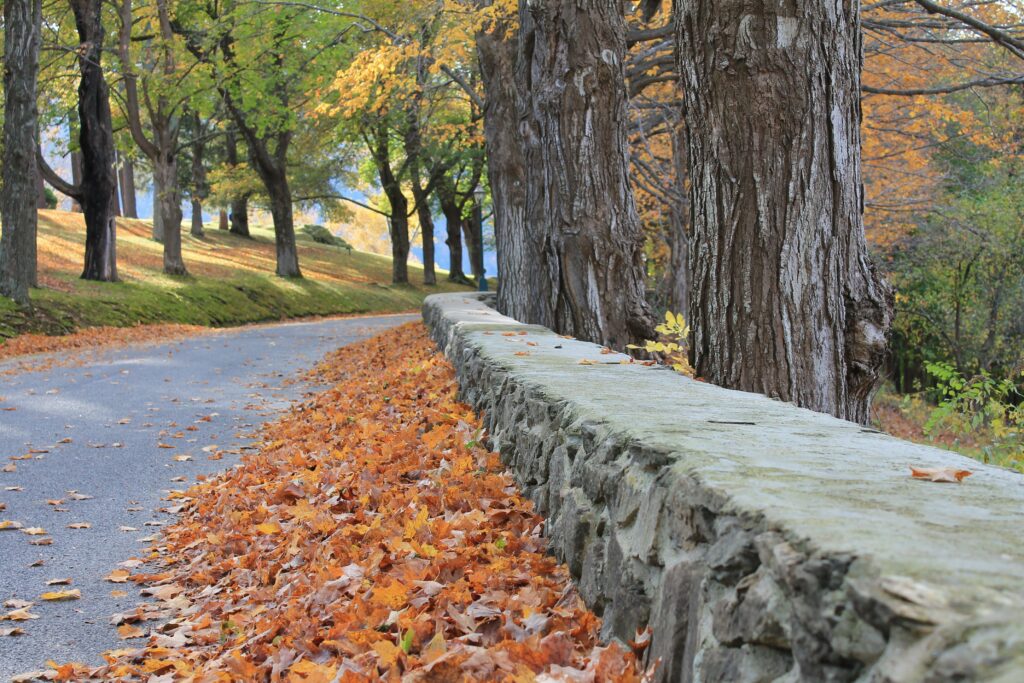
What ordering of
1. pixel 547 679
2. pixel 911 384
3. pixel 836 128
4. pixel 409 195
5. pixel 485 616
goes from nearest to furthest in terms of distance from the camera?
pixel 547 679, pixel 485 616, pixel 836 128, pixel 911 384, pixel 409 195

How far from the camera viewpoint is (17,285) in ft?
53.8

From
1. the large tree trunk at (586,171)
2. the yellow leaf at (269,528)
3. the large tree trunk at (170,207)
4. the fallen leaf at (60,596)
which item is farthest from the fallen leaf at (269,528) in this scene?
the large tree trunk at (170,207)

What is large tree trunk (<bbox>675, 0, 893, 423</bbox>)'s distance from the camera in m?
4.65

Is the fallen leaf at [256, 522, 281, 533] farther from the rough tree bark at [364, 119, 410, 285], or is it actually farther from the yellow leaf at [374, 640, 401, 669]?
the rough tree bark at [364, 119, 410, 285]

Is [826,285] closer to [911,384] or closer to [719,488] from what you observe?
[719,488]

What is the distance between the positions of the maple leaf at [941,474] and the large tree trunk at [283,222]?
94.1 feet

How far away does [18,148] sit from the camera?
54.3 ft

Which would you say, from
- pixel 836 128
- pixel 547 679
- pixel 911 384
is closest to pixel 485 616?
pixel 547 679

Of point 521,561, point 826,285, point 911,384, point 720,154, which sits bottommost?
point 911,384

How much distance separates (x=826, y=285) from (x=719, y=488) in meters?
2.97

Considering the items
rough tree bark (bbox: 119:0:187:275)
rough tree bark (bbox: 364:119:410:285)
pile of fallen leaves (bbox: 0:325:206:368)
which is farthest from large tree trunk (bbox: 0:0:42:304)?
rough tree bark (bbox: 364:119:410:285)

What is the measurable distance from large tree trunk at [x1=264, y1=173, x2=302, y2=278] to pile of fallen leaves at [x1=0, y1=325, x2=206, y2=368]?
1017 centimetres

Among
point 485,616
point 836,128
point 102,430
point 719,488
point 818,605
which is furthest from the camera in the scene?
point 102,430

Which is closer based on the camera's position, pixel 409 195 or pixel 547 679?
pixel 547 679
